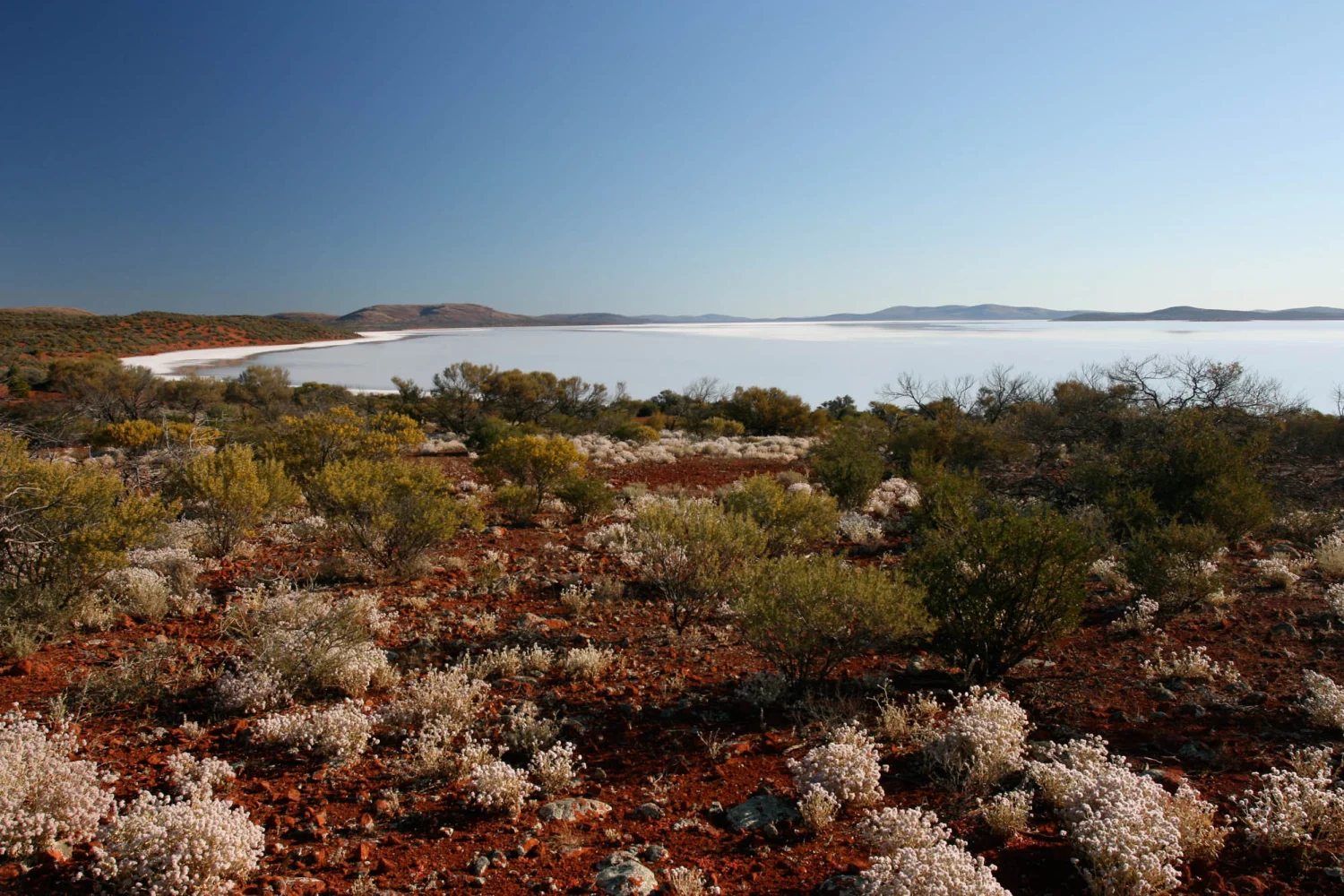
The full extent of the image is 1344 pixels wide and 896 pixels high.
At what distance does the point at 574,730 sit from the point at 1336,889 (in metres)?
3.99

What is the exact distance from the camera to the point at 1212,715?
→ 4652 mm

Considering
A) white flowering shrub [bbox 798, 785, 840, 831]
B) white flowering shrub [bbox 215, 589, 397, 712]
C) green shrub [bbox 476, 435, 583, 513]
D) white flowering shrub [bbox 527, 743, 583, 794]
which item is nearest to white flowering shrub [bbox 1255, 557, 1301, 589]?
white flowering shrub [bbox 798, 785, 840, 831]

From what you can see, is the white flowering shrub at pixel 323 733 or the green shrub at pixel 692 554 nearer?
the white flowering shrub at pixel 323 733

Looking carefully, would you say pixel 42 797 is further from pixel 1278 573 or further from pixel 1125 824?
pixel 1278 573

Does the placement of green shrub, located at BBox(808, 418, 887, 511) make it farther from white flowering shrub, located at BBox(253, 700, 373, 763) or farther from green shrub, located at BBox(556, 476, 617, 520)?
white flowering shrub, located at BBox(253, 700, 373, 763)

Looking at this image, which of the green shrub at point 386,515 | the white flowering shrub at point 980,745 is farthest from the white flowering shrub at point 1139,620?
the green shrub at point 386,515

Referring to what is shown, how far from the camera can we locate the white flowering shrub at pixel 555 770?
3850 millimetres

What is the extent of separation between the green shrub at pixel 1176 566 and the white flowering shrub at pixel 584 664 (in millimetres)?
5858

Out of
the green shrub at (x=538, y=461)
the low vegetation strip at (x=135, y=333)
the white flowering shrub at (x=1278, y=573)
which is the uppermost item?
the low vegetation strip at (x=135, y=333)

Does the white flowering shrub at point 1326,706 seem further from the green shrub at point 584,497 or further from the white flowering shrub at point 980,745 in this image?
the green shrub at point 584,497

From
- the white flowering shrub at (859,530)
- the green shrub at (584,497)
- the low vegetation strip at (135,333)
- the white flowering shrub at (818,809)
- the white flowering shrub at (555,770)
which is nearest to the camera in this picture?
the white flowering shrub at (818,809)

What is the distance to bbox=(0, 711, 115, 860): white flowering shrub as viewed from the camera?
121 inches

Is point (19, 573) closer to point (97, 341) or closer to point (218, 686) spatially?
point (218, 686)

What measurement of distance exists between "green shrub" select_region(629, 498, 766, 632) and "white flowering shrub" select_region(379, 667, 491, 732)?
7.77 feet
